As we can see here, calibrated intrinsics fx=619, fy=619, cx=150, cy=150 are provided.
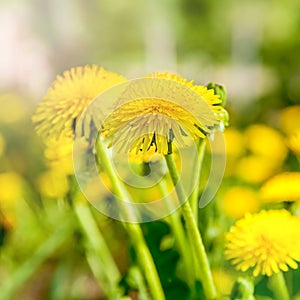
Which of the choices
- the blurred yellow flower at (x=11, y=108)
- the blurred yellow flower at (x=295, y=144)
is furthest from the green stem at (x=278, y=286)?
the blurred yellow flower at (x=11, y=108)

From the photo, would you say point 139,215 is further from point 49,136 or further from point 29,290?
point 29,290

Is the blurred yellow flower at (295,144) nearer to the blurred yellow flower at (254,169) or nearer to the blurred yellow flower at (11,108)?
the blurred yellow flower at (254,169)

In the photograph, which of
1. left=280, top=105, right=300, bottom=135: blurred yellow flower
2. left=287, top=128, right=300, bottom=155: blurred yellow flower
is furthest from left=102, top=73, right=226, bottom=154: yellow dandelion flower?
left=280, top=105, right=300, bottom=135: blurred yellow flower

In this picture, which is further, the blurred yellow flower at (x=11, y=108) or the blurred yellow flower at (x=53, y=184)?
the blurred yellow flower at (x=11, y=108)

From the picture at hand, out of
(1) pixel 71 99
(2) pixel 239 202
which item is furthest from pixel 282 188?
(1) pixel 71 99

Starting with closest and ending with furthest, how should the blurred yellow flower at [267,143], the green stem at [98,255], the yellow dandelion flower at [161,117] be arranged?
the yellow dandelion flower at [161,117] < the green stem at [98,255] < the blurred yellow flower at [267,143]

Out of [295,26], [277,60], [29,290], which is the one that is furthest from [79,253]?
[295,26]

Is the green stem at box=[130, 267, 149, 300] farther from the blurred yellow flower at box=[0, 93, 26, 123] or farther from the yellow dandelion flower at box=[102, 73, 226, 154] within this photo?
the blurred yellow flower at box=[0, 93, 26, 123]
